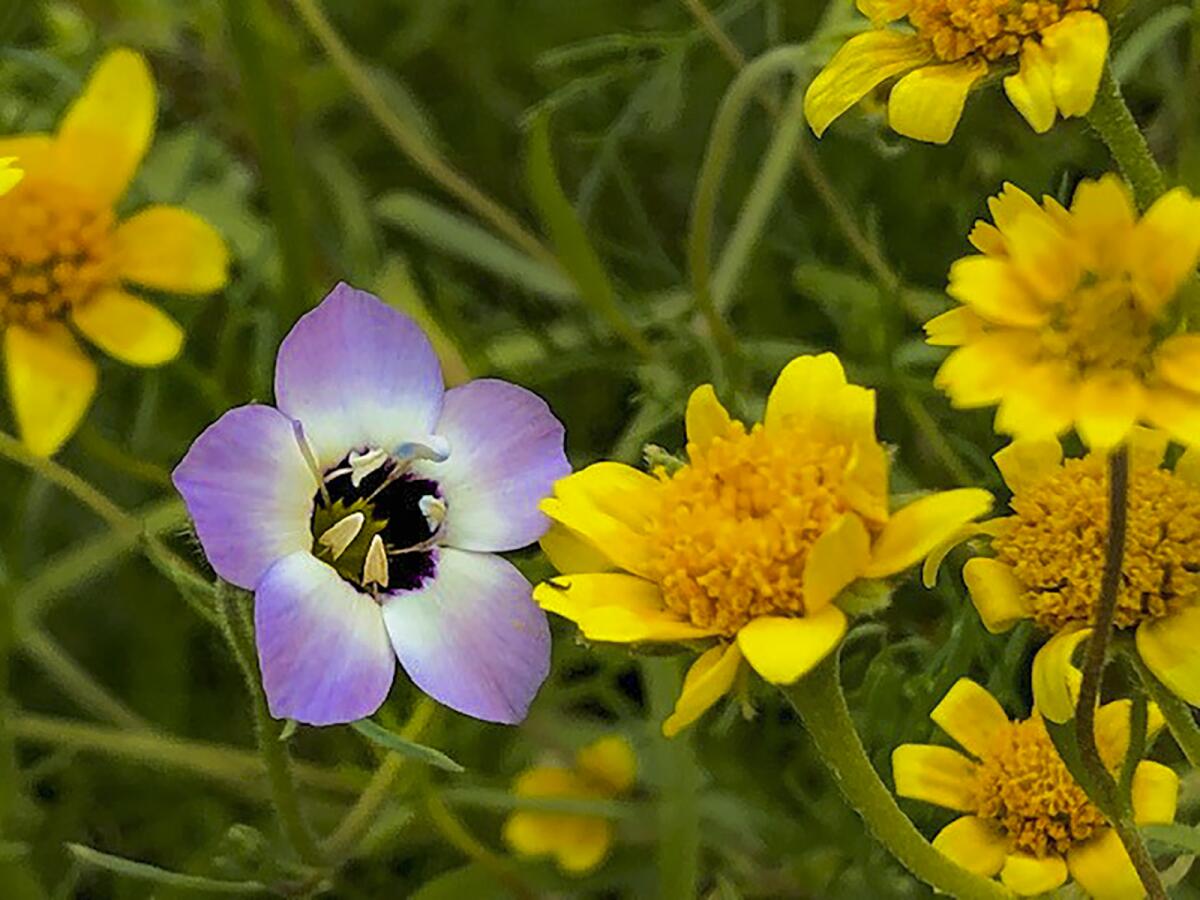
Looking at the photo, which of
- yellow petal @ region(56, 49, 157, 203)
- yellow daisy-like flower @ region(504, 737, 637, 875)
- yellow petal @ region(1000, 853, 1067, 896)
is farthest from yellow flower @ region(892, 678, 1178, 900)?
yellow petal @ region(56, 49, 157, 203)

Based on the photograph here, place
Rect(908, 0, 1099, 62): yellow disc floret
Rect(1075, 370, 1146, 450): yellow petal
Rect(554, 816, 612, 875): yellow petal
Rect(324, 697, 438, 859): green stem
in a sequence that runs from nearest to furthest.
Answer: Rect(1075, 370, 1146, 450): yellow petal
Rect(908, 0, 1099, 62): yellow disc floret
Rect(324, 697, 438, 859): green stem
Rect(554, 816, 612, 875): yellow petal

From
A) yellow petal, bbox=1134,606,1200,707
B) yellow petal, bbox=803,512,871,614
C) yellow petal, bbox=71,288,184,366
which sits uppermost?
yellow petal, bbox=803,512,871,614

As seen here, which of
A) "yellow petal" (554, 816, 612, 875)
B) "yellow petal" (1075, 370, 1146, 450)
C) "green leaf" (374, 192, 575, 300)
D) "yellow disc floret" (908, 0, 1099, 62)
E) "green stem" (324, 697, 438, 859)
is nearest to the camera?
"yellow petal" (1075, 370, 1146, 450)

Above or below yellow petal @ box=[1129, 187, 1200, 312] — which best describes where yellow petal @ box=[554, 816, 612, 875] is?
below

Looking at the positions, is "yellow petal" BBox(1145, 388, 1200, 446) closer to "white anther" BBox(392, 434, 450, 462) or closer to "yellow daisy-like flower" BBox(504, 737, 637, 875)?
"white anther" BBox(392, 434, 450, 462)

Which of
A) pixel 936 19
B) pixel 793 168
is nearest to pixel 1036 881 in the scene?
pixel 936 19

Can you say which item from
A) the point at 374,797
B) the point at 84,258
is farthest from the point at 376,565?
the point at 84,258

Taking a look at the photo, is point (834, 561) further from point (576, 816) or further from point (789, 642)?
point (576, 816)

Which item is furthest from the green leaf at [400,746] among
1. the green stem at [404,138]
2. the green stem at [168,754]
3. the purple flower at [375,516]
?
the green stem at [404,138]
